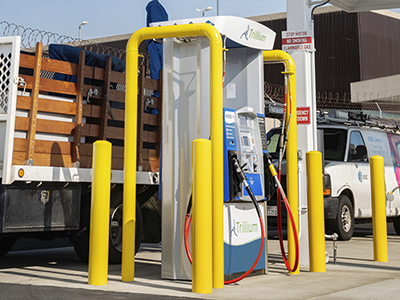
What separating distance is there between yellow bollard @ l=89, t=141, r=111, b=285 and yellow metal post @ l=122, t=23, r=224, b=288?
13.6 inches

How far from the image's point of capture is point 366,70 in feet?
110

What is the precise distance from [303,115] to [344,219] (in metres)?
3.68

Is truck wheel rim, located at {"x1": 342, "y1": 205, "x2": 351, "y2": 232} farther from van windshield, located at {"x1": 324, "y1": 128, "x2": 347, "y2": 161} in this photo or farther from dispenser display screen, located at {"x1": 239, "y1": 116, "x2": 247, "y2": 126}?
dispenser display screen, located at {"x1": 239, "y1": 116, "x2": 247, "y2": 126}

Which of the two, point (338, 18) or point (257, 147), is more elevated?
point (338, 18)

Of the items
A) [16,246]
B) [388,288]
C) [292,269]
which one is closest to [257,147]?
[292,269]

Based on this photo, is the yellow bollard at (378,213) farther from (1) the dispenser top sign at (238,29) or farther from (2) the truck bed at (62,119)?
(2) the truck bed at (62,119)

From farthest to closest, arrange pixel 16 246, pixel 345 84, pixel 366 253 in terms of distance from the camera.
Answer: pixel 345 84 → pixel 16 246 → pixel 366 253

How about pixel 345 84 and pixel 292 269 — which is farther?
pixel 345 84

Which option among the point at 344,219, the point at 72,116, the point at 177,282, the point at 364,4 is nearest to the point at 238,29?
the point at 72,116

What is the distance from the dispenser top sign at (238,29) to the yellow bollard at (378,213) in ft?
9.48

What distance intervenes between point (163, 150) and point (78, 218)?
1.35 metres

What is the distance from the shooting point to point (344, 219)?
1124cm

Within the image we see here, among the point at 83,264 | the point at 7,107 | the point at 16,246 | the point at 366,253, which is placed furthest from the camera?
the point at 16,246

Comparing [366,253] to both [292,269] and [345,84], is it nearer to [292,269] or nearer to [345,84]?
[292,269]
